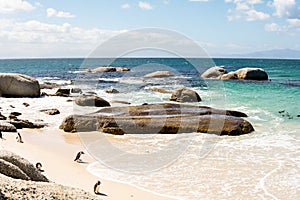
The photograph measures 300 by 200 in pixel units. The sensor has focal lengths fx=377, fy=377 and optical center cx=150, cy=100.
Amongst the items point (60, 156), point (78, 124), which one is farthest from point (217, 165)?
point (78, 124)

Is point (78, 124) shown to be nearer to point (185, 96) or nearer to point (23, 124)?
point (23, 124)

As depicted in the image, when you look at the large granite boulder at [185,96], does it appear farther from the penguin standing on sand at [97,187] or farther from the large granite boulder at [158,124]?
the penguin standing on sand at [97,187]

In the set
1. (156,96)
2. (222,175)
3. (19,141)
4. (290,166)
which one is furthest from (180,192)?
(156,96)

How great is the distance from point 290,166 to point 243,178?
1.88 meters

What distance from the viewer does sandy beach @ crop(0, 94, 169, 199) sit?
8160 mm

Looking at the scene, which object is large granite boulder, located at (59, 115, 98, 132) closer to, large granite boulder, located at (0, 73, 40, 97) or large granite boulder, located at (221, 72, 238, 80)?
large granite boulder, located at (0, 73, 40, 97)

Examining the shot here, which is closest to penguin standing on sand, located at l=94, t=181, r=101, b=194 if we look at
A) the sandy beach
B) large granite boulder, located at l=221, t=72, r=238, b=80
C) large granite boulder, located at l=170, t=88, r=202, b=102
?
the sandy beach

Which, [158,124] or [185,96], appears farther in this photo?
[185,96]

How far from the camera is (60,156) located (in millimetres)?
10844

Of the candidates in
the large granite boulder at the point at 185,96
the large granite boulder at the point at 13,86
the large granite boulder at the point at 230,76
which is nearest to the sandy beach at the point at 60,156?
the large granite boulder at the point at 13,86

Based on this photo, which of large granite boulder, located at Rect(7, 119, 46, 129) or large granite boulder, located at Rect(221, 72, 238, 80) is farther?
large granite boulder, located at Rect(221, 72, 238, 80)

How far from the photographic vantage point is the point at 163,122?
14570 mm

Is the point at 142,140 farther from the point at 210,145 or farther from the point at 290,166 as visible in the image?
the point at 290,166

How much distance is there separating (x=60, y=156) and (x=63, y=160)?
1.62ft
